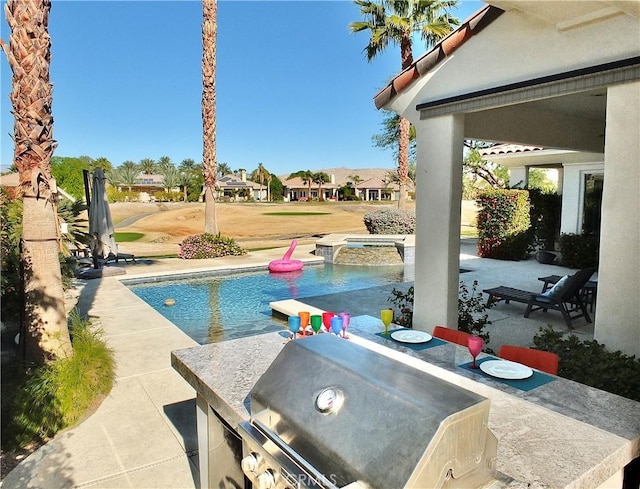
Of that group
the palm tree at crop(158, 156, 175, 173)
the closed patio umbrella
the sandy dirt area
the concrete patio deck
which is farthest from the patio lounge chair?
the palm tree at crop(158, 156, 175, 173)

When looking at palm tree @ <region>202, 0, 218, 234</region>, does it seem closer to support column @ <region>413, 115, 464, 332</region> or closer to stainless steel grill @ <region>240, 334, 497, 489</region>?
support column @ <region>413, 115, 464, 332</region>

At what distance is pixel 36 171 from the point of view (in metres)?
4.80

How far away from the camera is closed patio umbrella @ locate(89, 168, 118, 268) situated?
495 inches

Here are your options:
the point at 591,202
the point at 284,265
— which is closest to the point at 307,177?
the point at 591,202

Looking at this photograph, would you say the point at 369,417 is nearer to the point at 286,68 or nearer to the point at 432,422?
the point at 432,422

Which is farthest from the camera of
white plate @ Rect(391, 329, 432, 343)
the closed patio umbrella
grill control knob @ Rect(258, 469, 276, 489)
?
the closed patio umbrella

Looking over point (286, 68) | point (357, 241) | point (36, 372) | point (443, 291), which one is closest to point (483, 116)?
point (443, 291)

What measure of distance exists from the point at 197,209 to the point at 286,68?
108 feet

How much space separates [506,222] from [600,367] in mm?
11696

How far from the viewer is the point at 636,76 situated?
13.3 ft

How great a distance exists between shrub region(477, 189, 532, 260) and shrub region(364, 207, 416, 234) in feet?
13.1

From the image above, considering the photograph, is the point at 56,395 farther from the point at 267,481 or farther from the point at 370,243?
the point at 370,243

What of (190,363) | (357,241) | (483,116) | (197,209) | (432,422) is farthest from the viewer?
(197,209)

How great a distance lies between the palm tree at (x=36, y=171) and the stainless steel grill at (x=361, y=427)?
11.7 ft
